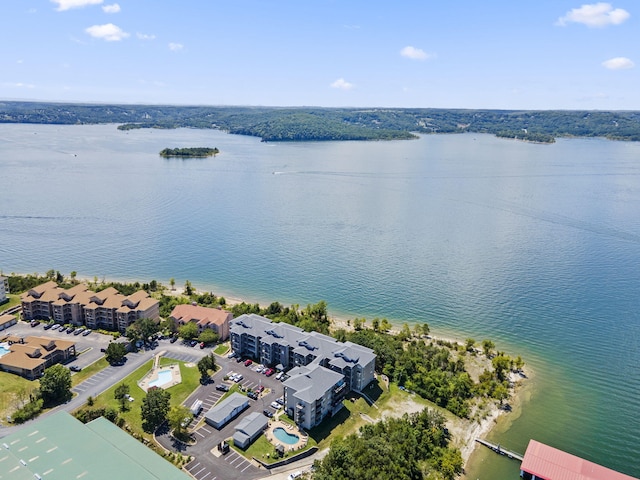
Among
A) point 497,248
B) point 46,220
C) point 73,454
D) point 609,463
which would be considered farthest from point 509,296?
point 46,220

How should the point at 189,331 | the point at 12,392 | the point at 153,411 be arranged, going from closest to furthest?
the point at 153,411 < the point at 12,392 < the point at 189,331

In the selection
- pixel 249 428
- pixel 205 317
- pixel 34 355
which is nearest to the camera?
pixel 249 428

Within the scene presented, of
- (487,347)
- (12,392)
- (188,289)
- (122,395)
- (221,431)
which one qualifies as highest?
(188,289)

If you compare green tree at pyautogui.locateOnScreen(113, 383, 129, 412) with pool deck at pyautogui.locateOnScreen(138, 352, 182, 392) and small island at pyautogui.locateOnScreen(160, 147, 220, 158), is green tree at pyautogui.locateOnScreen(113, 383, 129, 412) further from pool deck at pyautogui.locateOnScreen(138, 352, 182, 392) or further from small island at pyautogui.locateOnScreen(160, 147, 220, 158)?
small island at pyautogui.locateOnScreen(160, 147, 220, 158)

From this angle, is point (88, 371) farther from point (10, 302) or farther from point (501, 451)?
point (501, 451)

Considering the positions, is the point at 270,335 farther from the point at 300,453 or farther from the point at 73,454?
the point at 73,454

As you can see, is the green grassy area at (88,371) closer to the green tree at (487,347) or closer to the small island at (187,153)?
the green tree at (487,347)

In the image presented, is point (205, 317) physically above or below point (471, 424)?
above

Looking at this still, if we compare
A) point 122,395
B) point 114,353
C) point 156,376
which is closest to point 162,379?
point 156,376
